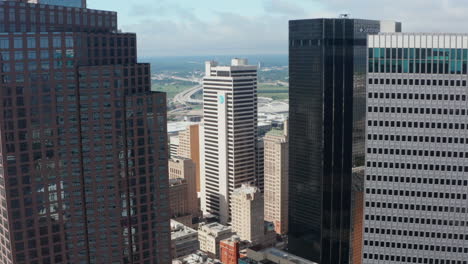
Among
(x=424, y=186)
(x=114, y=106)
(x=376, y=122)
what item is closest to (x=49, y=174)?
(x=114, y=106)

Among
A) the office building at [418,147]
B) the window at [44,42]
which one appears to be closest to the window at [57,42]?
the window at [44,42]

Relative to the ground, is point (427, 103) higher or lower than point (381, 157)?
higher

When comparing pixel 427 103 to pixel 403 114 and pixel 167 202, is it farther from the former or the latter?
pixel 167 202

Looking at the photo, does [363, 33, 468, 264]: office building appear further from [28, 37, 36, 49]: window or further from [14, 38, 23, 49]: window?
[14, 38, 23, 49]: window

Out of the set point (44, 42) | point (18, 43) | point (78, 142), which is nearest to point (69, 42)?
point (44, 42)

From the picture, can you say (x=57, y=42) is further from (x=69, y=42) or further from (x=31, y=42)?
(x=31, y=42)

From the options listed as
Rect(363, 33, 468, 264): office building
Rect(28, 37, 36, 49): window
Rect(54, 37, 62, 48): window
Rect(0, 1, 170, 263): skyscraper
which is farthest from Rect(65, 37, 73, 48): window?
Rect(363, 33, 468, 264): office building

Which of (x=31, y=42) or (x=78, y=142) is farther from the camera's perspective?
(x=78, y=142)

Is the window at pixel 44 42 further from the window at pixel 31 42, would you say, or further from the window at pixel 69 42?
the window at pixel 69 42
